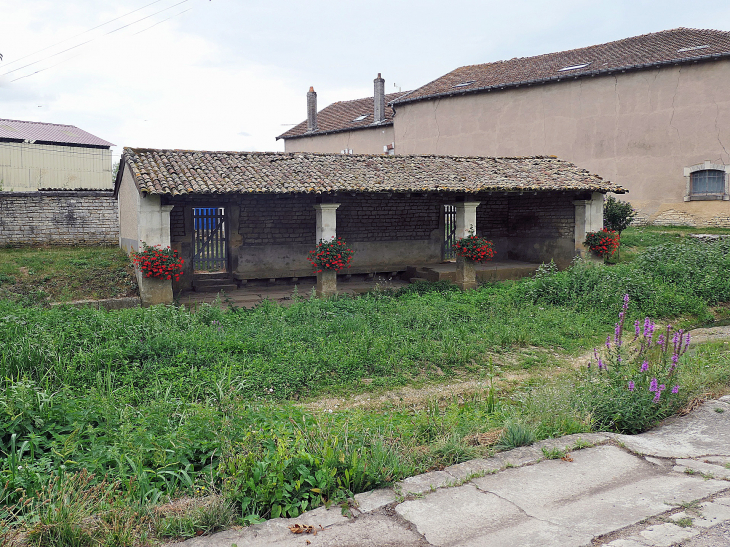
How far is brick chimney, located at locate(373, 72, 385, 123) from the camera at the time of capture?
89.6ft

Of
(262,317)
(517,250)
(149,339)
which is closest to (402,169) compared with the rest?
(517,250)

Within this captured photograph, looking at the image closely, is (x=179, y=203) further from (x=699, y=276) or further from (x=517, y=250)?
(x=699, y=276)

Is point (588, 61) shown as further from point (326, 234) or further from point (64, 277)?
point (64, 277)

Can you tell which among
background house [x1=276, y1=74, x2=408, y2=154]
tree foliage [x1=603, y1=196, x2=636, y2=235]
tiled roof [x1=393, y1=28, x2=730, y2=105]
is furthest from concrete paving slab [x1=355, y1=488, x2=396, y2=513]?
background house [x1=276, y1=74, x2=408, y2=154]

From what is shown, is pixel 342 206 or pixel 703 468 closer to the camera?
pixel 703 468

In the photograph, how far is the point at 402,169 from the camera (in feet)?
45.8

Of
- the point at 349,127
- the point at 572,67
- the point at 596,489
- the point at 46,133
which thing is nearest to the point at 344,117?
the point at 349,127

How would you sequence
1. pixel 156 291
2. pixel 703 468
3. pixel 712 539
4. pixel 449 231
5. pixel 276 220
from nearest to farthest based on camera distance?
pixel 712 539 < pixel 703 468 < pixel 156 291 < pixel 276 220 < pixel 449 231

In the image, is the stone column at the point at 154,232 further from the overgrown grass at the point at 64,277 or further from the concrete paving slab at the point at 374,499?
the concrete paving slab at the point at 374,499

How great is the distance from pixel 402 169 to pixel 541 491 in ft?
36.6

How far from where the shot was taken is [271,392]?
6461 millimetres

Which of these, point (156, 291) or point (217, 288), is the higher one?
point (156, 291)

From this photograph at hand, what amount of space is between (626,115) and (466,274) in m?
11.4

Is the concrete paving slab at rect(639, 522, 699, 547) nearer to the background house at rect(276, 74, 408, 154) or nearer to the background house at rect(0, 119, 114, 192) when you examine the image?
the background house at rect(276, 74, 408, 154)
